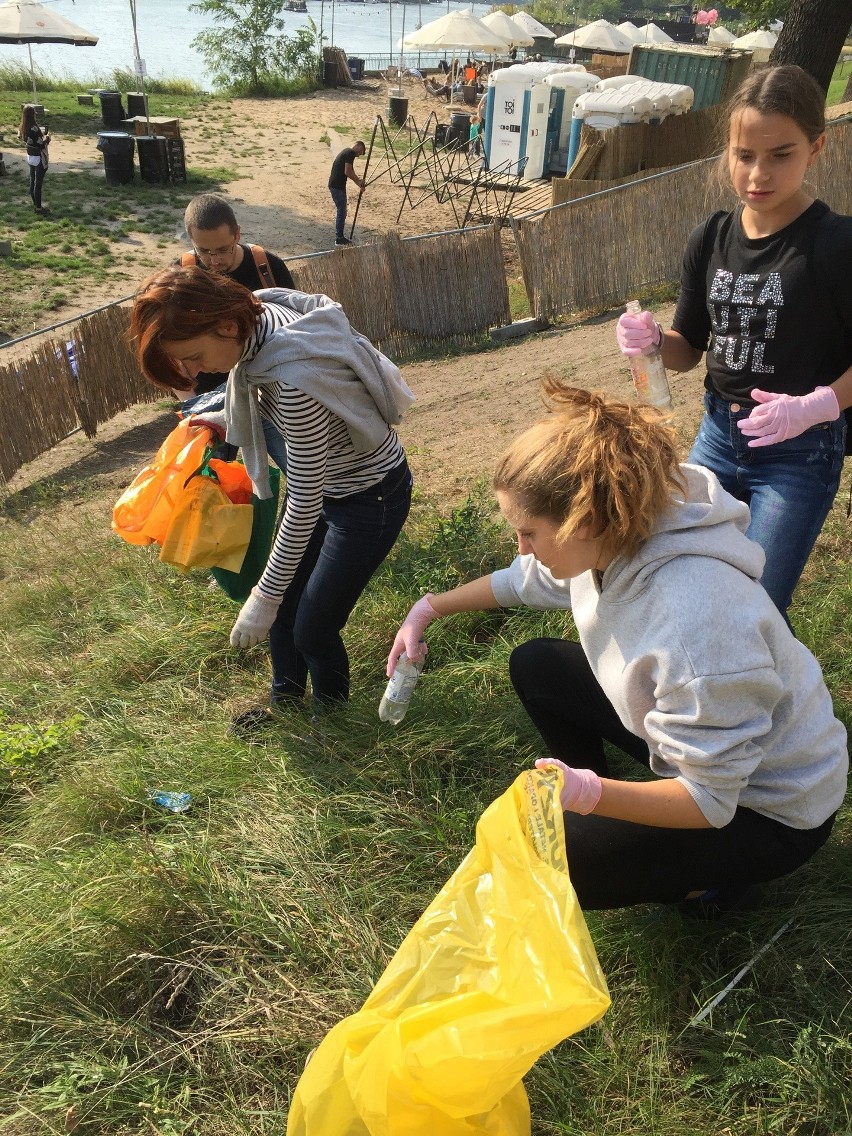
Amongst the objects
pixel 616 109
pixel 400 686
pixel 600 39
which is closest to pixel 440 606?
pixel 400 686

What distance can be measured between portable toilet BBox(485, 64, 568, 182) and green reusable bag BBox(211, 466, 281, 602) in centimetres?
1803

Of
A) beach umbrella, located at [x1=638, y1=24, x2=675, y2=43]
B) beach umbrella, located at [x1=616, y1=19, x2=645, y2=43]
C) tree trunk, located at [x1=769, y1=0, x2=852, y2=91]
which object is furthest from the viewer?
beach umbrella, located at [x1=616, y1=19, x2=645, y2=43]

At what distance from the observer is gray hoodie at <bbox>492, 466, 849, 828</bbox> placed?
159 centimetres

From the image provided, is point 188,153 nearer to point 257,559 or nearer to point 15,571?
point 15,571

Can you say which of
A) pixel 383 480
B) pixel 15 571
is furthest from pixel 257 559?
pixel 15 571

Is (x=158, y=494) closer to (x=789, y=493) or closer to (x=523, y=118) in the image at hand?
(x=789, y=493)

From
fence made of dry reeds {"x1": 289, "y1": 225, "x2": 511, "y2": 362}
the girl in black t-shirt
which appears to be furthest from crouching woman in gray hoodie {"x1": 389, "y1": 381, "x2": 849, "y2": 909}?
fence made of dry reeds {"x1": 289, "y1": 225, "x2": 511, "y2": 362}

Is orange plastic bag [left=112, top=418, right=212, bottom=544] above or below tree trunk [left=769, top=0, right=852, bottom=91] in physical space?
Answer: below

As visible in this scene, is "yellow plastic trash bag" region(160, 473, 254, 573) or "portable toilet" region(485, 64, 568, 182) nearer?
"yellow plastic trash bag" region(160, 473, 254, 573)

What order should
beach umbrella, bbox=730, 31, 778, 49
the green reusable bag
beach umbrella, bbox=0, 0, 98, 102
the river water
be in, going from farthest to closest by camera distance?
the river water → beach umbrella, bbox=730, 31, 778, 49 → beach umbrella, bbox=0, 0, 98, 102 → the green reusable bag

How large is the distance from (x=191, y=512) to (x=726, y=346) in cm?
164

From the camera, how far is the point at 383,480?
2658 mm

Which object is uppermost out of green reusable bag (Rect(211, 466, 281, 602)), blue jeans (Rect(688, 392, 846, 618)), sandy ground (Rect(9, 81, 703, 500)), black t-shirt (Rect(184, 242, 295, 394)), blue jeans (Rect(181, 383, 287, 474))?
black t-shirt (Rect(184, 242, 295, 394))

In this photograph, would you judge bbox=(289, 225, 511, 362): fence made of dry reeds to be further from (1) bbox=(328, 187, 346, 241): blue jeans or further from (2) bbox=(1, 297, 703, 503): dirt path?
(1) bbox=(328, 187, 346, 241): blue jeans
